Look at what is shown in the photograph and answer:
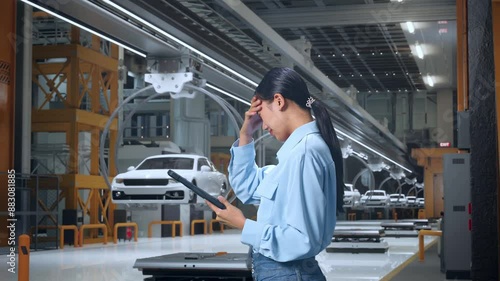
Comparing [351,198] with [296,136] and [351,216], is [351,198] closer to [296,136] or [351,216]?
[351,216]

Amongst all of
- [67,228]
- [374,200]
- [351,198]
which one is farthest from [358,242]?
[374,200]

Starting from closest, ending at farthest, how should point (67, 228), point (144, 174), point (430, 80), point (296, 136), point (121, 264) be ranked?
point (296, 136), point (121, 264), point (144, 174), point (67, 228), point (430, 80)

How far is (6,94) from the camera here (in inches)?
614

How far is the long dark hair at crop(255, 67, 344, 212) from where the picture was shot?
7.00 feet

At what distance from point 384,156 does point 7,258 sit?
21.9m

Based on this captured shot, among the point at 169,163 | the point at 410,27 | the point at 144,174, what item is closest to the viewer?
the point at 144,174

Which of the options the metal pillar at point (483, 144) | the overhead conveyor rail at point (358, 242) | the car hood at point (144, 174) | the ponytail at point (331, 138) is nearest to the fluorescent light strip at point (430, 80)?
the overhead conveyor rail at point (358, 242)

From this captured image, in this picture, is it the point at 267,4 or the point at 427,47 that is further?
the point at 427,47

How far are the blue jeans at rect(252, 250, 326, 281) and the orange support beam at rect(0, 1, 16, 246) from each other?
13.9 metres

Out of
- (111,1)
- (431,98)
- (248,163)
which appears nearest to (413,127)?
(431,98)

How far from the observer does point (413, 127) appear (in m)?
35.2

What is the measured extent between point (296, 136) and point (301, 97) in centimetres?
11

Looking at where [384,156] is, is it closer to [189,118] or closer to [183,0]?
[189,118]

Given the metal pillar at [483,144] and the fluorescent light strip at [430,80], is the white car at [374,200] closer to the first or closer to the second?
the fluorescent light strip at [430,80]
